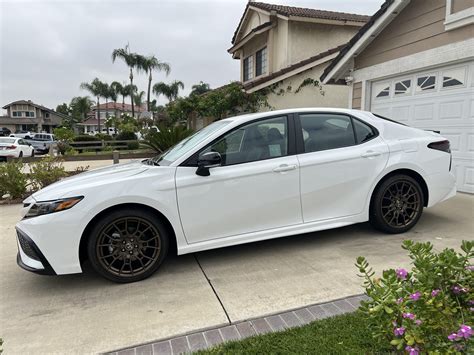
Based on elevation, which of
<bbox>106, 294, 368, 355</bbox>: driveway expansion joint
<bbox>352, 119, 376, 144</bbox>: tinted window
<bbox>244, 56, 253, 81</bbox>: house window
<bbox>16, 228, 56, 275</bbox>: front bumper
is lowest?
<bbox>106, 294, 368, 355</bbox>: driveway expansion joint

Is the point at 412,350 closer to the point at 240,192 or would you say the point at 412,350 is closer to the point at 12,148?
the point at 240,192

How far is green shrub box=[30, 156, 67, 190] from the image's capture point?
7234mm

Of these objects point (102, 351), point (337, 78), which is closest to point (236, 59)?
point (337, 78)

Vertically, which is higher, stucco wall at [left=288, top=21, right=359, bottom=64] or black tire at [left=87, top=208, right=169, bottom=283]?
stucco wall at [left=288, top=21, right=359, bottom=64]

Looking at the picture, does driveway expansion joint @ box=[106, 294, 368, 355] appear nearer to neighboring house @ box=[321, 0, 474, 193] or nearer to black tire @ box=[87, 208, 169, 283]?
black tire @ box=[87, 208, 169, 283]

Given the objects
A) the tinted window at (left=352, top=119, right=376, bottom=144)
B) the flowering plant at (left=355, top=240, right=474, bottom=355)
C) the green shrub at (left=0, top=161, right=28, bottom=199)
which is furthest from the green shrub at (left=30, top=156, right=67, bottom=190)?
the flowering plant at (left=355, top=240, right=474, bottom=355)

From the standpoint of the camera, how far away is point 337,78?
9.09 metres

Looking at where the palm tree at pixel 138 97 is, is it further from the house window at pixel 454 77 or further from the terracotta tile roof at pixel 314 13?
the house window at pixel 454 77

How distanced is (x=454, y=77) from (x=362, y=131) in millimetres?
3335

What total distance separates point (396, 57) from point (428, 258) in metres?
6.57

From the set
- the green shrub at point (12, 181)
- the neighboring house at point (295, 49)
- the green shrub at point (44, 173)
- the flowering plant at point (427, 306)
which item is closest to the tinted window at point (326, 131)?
the flowering plant at point (427, 306)

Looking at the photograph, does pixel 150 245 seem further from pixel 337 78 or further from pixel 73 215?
pixel 337 78

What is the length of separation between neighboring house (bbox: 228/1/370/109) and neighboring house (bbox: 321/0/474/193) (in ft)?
11.5

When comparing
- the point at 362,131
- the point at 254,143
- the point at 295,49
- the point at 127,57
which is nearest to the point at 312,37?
the point at 295,49
